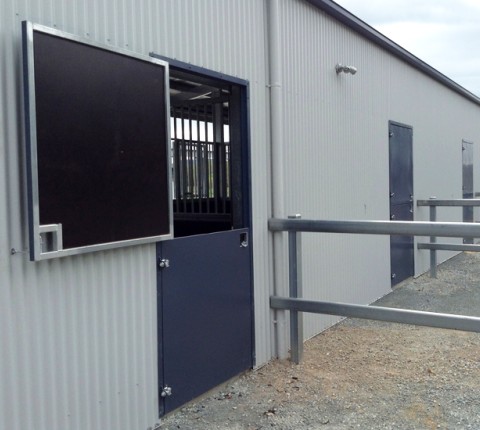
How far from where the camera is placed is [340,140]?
6238 millimetres

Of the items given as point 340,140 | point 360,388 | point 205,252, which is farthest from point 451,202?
point 205,252

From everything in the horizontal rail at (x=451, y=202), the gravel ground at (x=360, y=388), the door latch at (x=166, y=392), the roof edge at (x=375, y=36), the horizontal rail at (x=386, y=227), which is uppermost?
the roof edge at (x=375, y=36)

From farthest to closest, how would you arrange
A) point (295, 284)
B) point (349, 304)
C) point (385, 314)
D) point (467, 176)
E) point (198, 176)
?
point (467, 176) → point (198, 176) → point (295, 284) → point (349, 304) → point (385, 314)

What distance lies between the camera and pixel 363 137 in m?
6.83

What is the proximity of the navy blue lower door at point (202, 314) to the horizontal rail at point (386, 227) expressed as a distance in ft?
1.35


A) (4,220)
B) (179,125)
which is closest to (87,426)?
(4,220)

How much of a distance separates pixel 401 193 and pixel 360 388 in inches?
172

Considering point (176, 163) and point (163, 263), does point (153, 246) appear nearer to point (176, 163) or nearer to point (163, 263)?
point (163, 263)

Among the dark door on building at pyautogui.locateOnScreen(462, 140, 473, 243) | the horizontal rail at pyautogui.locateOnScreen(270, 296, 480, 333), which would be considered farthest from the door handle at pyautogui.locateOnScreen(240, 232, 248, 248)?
the dark door on building at pyautogui.locateOnScreen(462, 140, 473, 243)

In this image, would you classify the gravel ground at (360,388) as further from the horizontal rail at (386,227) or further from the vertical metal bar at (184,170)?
the vertical metal bar at (184,170)

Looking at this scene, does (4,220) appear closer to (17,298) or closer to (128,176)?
(17,298)

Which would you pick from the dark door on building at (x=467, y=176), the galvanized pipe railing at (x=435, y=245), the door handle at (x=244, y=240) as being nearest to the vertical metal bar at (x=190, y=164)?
the door handle at (x=244, y=240)

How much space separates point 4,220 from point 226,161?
9.16 ft

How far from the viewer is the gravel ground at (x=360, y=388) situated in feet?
12.1
